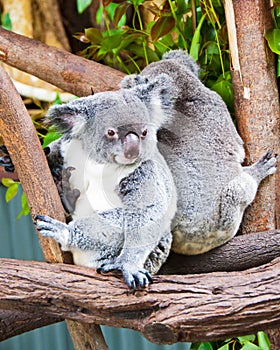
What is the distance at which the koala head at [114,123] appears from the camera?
2143 mm

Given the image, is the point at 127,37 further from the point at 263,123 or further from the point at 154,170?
the point at 154,170

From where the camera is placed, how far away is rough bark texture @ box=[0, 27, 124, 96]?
306 cm

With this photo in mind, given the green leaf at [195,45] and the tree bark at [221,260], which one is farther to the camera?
the green leaf at [195,45]

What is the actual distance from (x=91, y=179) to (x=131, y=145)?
0.28 metres

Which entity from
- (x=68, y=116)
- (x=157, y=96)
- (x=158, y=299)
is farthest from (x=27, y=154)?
(x=158, y=299)

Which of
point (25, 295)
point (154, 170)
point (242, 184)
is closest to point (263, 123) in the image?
point (242, 184)

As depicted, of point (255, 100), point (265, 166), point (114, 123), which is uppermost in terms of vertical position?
point (114, 123)

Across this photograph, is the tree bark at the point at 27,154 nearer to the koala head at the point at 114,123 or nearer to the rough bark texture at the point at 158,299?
the koala head at the point at 114,123

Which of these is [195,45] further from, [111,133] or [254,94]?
[111,133]

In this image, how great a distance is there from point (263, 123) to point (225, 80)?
1.19ft

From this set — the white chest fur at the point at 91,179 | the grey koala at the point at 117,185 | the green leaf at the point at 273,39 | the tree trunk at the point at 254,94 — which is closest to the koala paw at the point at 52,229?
the grey koala at the point at 117,185

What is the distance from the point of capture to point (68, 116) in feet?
7.25

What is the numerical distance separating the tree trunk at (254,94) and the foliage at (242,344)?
18.9 inches

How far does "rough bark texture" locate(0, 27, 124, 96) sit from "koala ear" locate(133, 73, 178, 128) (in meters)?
0.65
